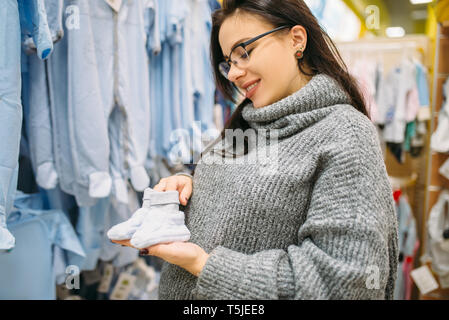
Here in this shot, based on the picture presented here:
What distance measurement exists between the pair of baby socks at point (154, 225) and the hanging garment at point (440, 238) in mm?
1835

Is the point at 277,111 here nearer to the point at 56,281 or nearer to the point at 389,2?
the point at 56,281

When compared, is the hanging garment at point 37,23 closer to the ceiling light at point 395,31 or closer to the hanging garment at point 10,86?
the hanging garment at point 10,86

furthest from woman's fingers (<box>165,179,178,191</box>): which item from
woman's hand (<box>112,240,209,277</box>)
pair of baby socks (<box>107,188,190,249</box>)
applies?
woman's hand (<box>112,240,209,277</box>)

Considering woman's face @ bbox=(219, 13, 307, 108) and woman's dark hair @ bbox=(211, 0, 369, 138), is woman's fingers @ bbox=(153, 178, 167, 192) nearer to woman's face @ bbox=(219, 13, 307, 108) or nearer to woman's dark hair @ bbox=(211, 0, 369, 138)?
woman's face @ bbox=(219, 13, 307, 108)

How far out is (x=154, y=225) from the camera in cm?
65

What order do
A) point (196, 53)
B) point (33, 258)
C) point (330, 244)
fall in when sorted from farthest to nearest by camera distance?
1. point (196, 53)
2. point (33, 258)
3. point (330, 244)

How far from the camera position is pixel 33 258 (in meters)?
1.03

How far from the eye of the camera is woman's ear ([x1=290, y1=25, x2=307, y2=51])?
2.63ft

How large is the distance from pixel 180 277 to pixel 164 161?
0.78 meters

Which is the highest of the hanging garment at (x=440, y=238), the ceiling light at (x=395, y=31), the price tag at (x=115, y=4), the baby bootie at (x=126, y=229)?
the ceiling light at (x=395, y=31)

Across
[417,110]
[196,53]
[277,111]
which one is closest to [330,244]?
[277,111]

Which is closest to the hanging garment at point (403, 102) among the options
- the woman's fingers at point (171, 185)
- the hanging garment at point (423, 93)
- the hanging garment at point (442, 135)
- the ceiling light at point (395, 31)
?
the hanging garment at point (423, 93)

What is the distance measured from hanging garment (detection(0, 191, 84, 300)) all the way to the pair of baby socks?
0.49 meters

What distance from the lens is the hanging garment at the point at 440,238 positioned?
192 centimetres
